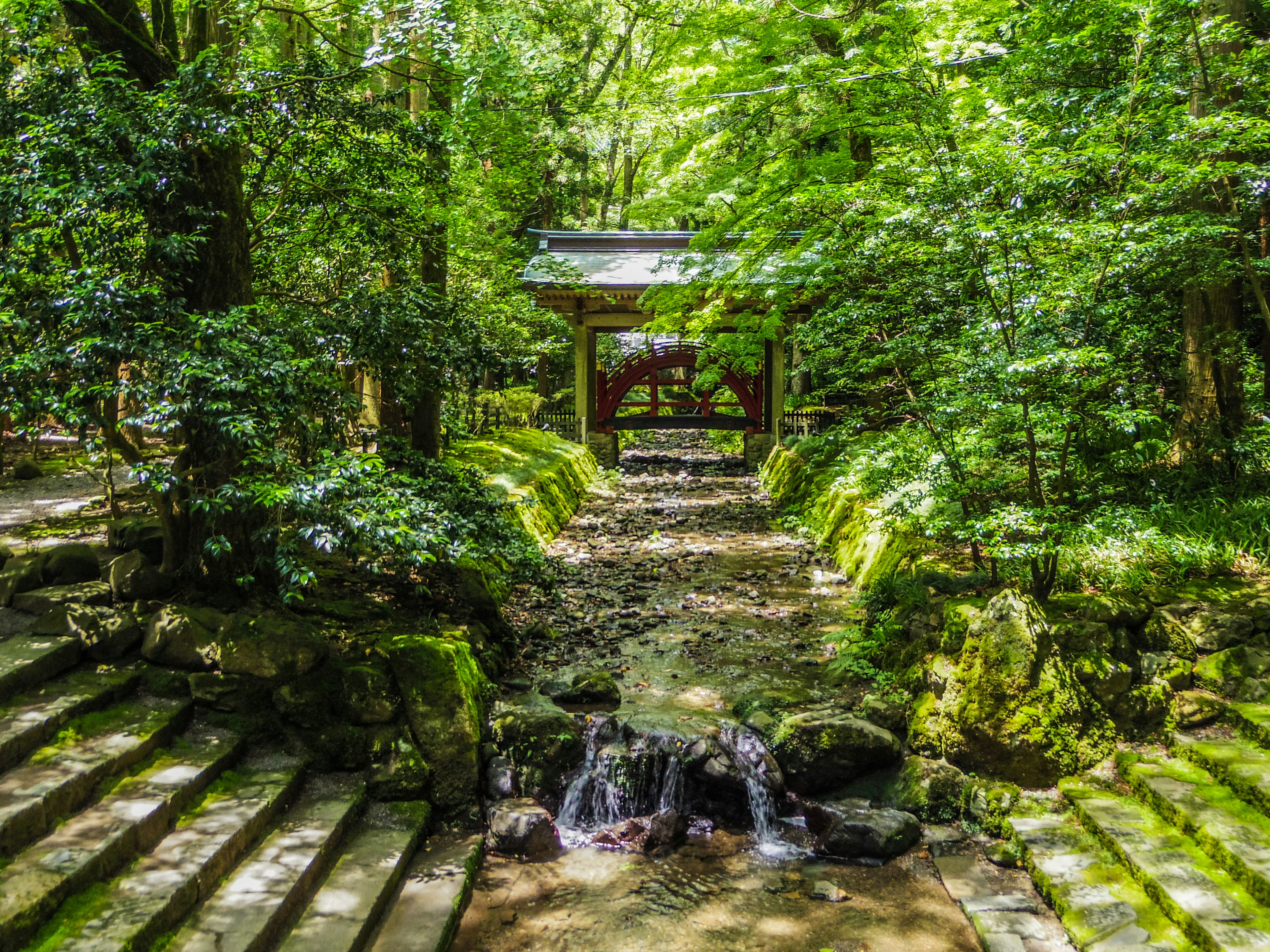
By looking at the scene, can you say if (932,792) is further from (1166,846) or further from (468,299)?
(468,299)

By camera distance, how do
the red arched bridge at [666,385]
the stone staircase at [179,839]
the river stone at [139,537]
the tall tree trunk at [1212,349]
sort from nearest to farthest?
1. the stone staircase at [179,839]
2. the river stone at [139,537]
3. the tall tree trunk at [1212,349]
4. the red arched bridge at [666,385]

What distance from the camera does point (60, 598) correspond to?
4.73 m

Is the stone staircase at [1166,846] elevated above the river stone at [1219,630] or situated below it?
below

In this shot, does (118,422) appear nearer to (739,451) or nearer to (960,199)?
(960,199)

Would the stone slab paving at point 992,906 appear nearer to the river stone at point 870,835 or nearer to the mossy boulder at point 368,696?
the river stone at point 870,835

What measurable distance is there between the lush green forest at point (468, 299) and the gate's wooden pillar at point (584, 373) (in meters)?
9.46

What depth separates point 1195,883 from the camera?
11.9ft

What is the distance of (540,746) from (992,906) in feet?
8.78

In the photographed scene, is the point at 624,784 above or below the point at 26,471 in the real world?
below

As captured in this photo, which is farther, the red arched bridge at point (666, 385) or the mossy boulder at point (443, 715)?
the red arched bridge at point (666, 385)

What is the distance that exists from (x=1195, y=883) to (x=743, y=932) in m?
2.07

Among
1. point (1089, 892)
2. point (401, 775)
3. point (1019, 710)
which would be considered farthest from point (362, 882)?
point (1019, 710)

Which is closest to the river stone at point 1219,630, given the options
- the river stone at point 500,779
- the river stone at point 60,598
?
the river stone at point 500,779

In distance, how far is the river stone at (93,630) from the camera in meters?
4.51
